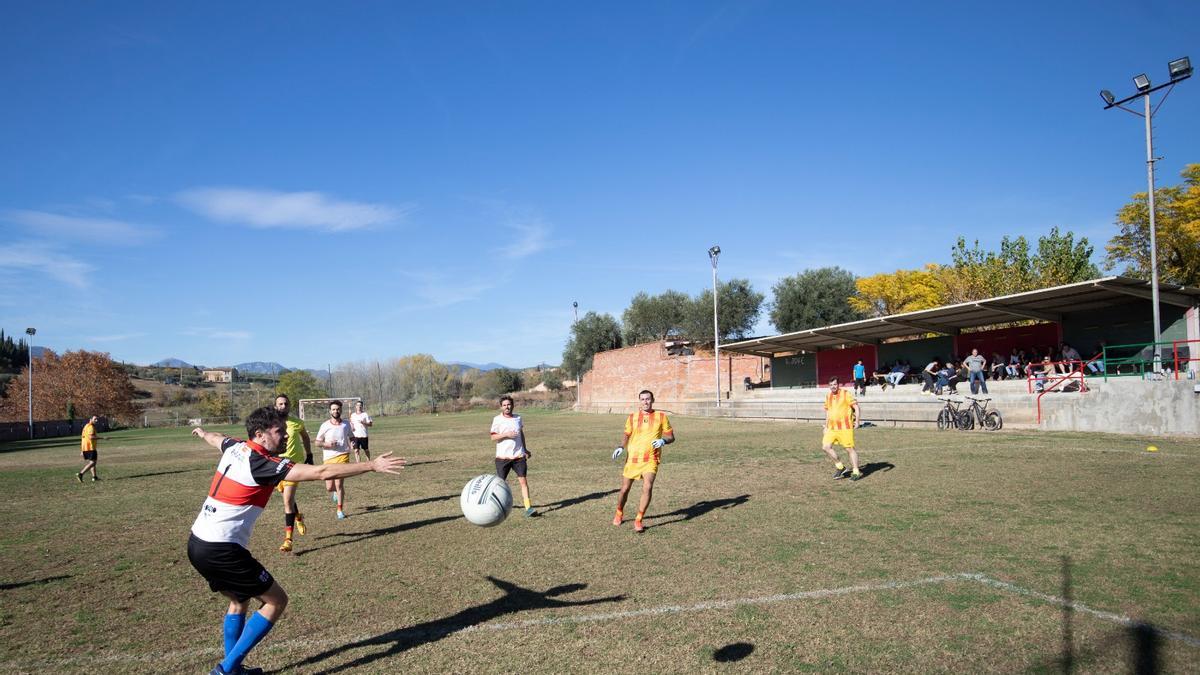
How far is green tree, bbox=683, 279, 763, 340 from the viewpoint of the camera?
238 ft

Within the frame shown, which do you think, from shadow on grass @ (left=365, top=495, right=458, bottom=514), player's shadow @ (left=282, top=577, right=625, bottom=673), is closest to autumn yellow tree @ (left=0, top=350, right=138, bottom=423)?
shadow on grass @ (left=365, top=495, right=458, bottom=514)

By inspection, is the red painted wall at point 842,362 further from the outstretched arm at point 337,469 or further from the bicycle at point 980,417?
the outstretched arm at point 337,469

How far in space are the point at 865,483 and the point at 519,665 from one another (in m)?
9.93

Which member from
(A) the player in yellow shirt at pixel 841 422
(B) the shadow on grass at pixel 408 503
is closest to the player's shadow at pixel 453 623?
(B) the shadow on grass at pixel 408 503

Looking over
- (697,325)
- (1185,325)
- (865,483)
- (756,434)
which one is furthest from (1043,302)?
(697,325)

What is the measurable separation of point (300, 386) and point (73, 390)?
28.8 meters

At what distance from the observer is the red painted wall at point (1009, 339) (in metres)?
33.2

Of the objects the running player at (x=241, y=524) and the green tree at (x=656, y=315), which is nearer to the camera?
the running player at (x=241, y=524)

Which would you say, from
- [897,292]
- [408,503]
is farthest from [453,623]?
[897,292]

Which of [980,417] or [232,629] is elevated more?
[232,629]

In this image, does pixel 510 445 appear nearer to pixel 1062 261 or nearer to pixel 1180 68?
pixel 1180 68

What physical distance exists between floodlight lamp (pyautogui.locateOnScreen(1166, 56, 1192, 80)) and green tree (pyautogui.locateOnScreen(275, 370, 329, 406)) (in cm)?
9105

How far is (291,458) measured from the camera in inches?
443

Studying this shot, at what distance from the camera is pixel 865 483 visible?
1345 cm
